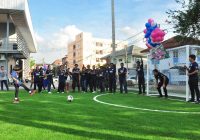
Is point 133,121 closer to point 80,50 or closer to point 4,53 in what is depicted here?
point 4,53

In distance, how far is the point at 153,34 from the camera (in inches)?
751

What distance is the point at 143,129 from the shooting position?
7.51 meters

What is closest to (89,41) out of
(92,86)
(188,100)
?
(92,86)

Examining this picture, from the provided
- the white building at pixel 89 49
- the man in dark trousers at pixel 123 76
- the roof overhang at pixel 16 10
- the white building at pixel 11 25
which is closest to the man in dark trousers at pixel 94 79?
the man in dark trousers at pixel 123 76

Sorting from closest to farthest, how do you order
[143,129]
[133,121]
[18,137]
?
[18,137] → [143,129] → [133,121]

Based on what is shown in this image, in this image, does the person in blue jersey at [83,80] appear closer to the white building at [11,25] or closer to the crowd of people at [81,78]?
the crowd of people at [81,78]

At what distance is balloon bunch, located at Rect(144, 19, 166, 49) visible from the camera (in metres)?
18.9

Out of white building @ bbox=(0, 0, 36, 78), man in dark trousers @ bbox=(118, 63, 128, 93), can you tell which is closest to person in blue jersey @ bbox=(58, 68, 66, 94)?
man in dark trousers @ bbox=(118, 63, 128, 93)

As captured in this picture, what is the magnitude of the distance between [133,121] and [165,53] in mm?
9698

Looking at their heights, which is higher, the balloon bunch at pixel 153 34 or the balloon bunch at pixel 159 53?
the balloon bunch at pixel 153 34

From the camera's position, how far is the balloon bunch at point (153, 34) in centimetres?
1894

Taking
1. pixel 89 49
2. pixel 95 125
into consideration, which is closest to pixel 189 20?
pixel 95 125

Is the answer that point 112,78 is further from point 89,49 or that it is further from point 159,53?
point 89,49

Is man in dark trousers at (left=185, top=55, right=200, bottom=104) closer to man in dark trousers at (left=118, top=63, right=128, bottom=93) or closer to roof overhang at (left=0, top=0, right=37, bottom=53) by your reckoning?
man in dark trousers at (left=118, top=63, right=128, bottom=93)
